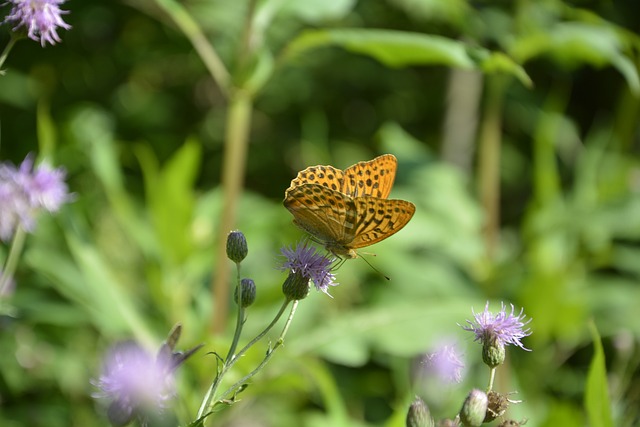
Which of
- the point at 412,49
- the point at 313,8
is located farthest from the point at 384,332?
the point at 313,8

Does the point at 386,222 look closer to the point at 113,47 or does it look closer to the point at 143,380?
the point at 143,380

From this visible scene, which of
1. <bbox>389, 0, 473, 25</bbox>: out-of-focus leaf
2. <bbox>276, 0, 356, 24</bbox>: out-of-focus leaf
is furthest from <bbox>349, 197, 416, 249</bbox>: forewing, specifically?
<bbox>389, 0, 473, 25</bbox>: out-of-focus leaf

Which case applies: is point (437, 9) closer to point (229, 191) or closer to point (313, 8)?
point (313, 8)

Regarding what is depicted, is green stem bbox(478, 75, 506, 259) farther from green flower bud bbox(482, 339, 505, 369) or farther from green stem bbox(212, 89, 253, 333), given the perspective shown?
green flower bud bbox(482, 339, 505, 369)

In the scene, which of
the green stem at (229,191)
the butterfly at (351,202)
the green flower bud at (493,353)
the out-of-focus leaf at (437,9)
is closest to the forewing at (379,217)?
the butterfly at (351,202)

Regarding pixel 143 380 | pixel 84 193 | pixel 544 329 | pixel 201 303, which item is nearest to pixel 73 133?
pixel 84 193

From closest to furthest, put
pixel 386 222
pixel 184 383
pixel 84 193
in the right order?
pixel 386 222, pixel 184 383, pixel 84 193

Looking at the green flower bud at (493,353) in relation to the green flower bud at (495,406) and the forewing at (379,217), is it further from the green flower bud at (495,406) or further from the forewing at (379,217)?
the forewing at (379,217)

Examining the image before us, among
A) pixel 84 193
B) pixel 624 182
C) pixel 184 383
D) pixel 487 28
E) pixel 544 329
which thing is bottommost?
pixel 184 383
